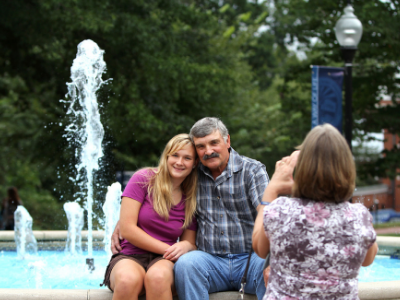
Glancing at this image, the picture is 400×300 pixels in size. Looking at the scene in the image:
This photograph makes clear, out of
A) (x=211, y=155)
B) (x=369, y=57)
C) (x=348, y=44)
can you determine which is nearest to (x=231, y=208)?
(x=211, y=155)

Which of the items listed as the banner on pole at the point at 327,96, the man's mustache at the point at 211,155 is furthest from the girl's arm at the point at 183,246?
the banner on pole at the point at 327,96

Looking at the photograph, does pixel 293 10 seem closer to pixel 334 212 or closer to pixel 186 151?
pixel 186 151

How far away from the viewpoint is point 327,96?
8117 mm

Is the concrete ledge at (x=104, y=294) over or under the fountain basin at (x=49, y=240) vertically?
over

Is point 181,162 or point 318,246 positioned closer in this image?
point 318,246

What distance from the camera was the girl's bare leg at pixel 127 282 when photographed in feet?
8.95

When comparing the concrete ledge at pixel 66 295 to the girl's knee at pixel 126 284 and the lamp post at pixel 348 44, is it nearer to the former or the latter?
the girl's knee at pixel 126 284

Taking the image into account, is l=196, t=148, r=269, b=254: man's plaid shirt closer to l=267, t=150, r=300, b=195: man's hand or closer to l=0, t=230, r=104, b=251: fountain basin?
l=267, t=150, r=300, b=195: man's hand

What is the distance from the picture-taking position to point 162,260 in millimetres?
2924

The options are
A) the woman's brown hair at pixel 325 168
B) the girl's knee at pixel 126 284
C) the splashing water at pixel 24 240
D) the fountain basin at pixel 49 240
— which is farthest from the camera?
the fountain basin at pixel 49 240

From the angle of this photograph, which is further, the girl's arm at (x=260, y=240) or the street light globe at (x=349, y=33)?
the street light globe at (x=349, y=33)

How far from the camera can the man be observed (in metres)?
3.02

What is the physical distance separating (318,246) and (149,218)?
1335 millimetres

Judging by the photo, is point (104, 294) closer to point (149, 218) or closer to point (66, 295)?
point (66, 295)
